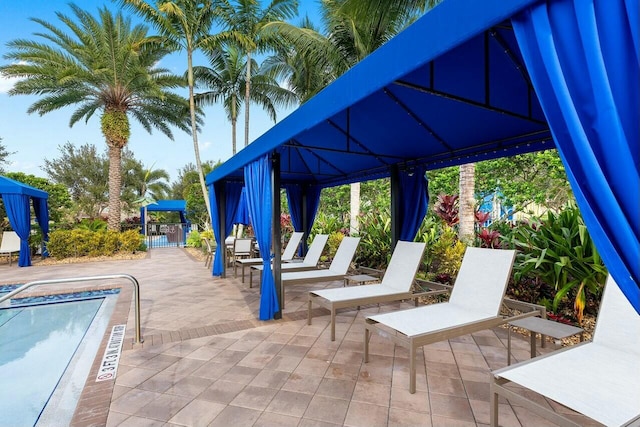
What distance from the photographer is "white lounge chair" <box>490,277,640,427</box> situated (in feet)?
5.61

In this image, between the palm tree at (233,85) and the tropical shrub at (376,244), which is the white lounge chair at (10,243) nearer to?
the palm tree at (233,85)

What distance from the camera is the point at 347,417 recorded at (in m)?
2.33

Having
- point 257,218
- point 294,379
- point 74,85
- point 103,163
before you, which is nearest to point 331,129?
point 257,218

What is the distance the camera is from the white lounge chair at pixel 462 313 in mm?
2829

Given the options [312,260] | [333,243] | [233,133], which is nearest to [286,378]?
[312,260]

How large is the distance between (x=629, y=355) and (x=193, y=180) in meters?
33.0

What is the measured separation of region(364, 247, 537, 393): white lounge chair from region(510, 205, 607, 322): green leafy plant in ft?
3.25

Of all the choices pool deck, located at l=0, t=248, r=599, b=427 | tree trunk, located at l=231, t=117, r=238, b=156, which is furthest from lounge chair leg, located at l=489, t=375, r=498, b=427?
tree trunk, located at l=231, t=117, r=238, b=156

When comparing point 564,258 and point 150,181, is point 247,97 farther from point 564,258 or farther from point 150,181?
point 150,181

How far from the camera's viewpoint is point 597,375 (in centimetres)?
201

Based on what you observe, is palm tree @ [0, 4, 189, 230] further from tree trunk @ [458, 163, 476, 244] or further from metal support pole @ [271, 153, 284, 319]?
tree trunk @ [458, 163, 476, 244]

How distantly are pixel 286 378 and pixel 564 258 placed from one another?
11.5ft

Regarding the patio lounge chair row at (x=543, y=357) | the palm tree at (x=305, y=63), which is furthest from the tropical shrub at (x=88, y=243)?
the patio lounge chair row at (x=543, y=357)

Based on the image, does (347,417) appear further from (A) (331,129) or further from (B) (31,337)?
(B) (31,337)
